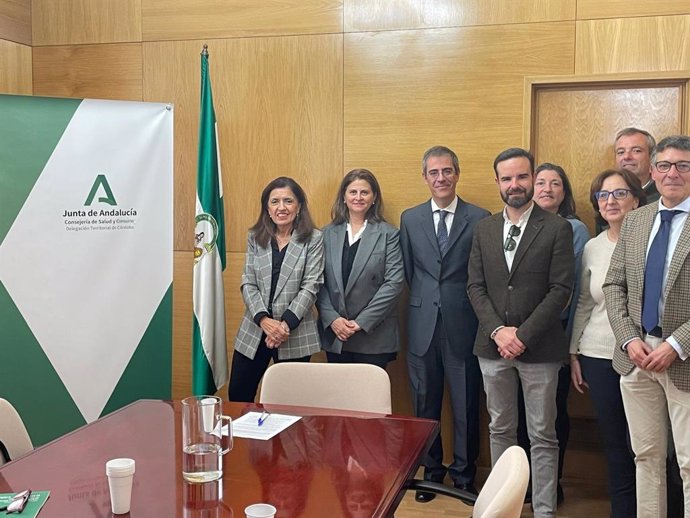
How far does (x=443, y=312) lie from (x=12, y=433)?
226 centimetres

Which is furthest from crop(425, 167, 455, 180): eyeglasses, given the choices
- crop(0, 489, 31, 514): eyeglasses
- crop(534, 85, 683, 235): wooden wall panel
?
crop(0, 489, 31, 514): eyeglasses

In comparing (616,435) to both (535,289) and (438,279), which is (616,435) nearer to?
(535,289)

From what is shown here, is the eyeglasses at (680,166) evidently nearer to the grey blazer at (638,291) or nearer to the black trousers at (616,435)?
the grey blazer at (638,291)

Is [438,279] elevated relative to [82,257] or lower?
lower

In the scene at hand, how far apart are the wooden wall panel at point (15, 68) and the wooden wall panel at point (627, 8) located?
11.7 ft

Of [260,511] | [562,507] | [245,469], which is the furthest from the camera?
[562,507]

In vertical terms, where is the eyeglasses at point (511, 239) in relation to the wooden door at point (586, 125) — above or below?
below

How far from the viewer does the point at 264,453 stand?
194 cm

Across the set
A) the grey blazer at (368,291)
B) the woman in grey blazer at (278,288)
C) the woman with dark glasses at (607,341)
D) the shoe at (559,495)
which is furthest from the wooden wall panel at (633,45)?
the shoe at (559,495)

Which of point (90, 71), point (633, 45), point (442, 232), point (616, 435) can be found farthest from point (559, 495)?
point (90, 71)

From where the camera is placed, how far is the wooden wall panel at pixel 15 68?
15.3 ft

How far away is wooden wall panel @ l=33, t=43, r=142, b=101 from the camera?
476 centimetres

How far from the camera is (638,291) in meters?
2.97

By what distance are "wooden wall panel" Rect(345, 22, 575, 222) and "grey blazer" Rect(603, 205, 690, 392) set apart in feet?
4.00
